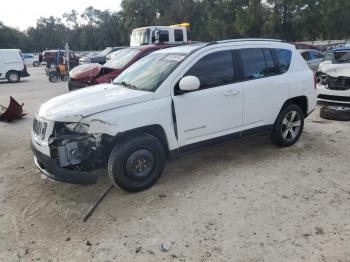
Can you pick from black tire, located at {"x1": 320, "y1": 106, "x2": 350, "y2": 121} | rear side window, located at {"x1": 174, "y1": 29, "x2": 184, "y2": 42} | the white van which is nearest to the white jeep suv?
black tire, located at {"x1": 320, "y1": 106, "x2": 350, "y2": 121}

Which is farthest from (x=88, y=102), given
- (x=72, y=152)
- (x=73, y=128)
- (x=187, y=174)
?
(x=187, y=174)

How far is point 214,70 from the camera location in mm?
5000

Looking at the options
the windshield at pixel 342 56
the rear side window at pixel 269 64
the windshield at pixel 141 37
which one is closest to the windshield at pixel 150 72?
the rear side window at pixel 269 64

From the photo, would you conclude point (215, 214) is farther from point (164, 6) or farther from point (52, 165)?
point (164, 6)

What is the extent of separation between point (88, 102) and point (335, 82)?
21.3 ft

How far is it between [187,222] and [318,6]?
111 feet

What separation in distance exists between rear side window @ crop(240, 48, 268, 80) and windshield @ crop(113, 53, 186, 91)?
1028 millimetres

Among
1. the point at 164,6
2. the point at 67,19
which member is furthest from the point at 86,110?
the point at 67,19

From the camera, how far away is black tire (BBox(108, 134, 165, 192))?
424 centimetres

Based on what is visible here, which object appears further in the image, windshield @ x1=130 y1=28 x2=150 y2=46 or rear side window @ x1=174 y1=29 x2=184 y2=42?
windshield @ x1=130 y1=28 x2=150 y2=46

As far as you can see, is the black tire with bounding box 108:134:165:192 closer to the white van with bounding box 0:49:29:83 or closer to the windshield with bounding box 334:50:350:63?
the windshield with bounding box 334:50:350:63

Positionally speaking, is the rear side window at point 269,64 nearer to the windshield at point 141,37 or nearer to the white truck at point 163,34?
the white truck at point 163,34

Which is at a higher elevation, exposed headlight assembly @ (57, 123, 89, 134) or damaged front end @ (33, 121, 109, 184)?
exposed headlight assembly @ (57, 123, 89, 134)

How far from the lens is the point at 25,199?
14.9 ft
